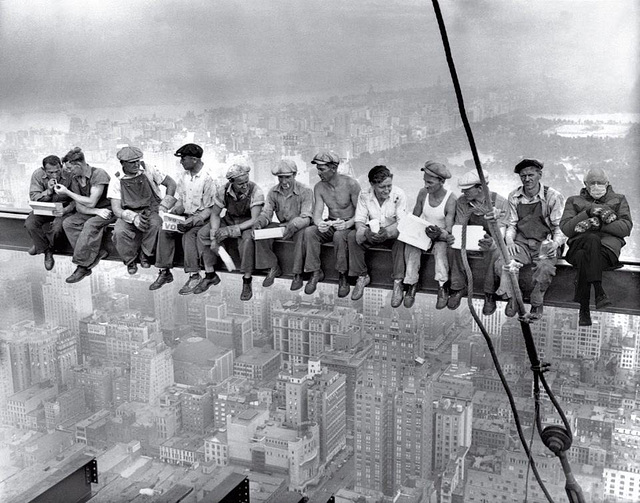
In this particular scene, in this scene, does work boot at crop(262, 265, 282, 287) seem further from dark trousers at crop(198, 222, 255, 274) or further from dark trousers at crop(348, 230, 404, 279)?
dark trousers at crop(348, 230, 404, 279)

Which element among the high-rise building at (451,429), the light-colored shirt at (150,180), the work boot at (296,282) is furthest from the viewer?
the high-rise building at (451,429)

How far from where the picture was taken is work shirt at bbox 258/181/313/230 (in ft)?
26.9

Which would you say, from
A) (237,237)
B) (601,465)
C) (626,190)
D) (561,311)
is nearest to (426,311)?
(561,311)

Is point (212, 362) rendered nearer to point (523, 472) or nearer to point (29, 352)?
point (29, 352)

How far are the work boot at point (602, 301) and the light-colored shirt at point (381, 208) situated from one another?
2.01 m

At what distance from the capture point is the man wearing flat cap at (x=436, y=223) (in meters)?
7.44

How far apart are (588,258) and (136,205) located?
495cm

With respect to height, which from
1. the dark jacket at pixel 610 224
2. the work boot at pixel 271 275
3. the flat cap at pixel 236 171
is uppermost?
the flat cap at pixel 236 171

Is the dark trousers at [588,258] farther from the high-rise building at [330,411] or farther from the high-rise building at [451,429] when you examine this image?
the high-rise building at [330,411]

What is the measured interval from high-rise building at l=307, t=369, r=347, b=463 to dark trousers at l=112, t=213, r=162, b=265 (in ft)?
27.4

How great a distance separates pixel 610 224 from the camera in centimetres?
690

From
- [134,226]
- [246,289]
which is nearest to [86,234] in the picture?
[134,226]

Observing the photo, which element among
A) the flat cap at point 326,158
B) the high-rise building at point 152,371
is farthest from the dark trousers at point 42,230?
the high-rise building at point 152,371

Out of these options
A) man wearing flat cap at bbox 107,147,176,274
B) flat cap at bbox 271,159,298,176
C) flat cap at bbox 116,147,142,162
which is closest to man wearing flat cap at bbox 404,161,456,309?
flat cap at bbox 271,159,298,176
